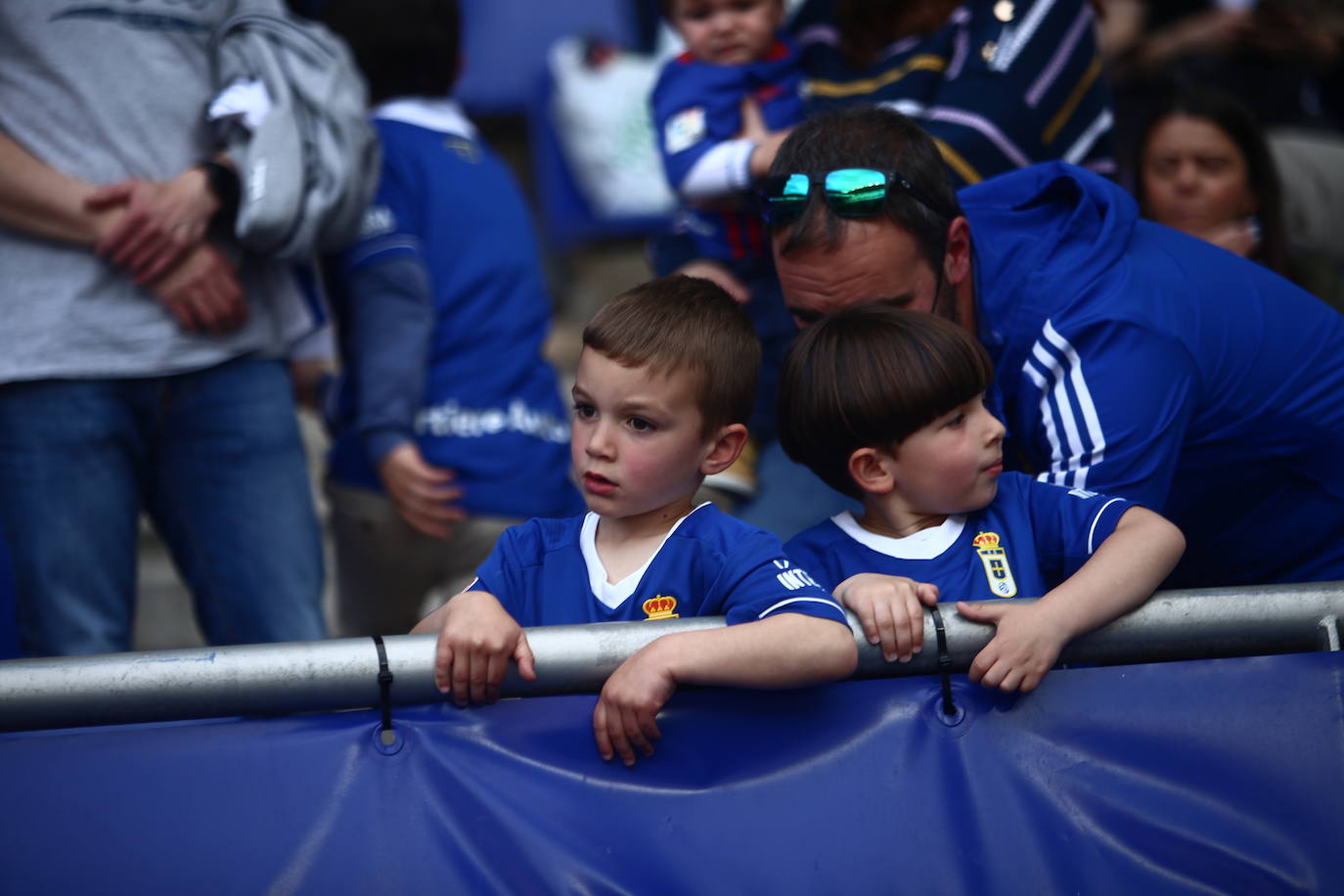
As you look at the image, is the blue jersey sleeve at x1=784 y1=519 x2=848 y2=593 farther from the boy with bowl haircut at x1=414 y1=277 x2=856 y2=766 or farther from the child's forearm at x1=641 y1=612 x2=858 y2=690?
the child's forearm at x1=641 y1=612 x2=858 y2=690

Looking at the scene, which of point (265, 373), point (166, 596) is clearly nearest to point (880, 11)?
point (265, 373)

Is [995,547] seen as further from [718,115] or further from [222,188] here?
[222,188]

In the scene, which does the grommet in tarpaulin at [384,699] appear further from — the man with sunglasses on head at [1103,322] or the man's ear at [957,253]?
the man's ear at [957,253]

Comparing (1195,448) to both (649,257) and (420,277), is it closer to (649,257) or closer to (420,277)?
(649,257)

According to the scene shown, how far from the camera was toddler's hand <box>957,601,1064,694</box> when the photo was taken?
1.87 metres

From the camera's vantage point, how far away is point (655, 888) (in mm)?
1842

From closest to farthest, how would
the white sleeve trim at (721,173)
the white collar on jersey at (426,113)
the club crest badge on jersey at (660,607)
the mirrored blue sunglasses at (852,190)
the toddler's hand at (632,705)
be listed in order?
the toddler's hand at (632,705) < the club crest badge on jersey at (660,607) < the mirrored blue sunglasses at (852,190) < the white sleeve trim at (721,173) < the white collar on jersey at (426,113)

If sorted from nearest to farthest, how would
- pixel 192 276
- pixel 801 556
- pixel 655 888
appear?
pixel 655 888, pixel 801 556, pixel 192 276

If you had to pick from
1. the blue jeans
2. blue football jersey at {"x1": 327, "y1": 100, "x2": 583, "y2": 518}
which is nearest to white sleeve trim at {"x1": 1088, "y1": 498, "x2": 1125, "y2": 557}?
the blue jeans

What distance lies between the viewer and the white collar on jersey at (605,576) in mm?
2080

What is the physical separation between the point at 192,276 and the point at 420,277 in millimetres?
600

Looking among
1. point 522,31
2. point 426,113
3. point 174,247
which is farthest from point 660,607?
point 522,31

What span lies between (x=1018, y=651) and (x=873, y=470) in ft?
1.50

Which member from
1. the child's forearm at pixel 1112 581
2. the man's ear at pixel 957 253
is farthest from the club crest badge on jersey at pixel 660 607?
the man's ear at pixel 957 253
